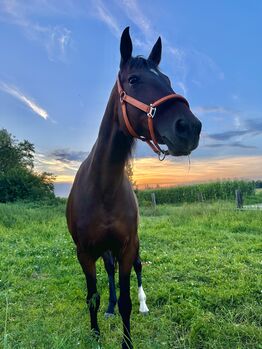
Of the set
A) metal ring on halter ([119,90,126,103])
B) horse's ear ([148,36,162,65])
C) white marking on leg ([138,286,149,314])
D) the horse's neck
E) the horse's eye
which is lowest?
white marking on leg ([138,286,149,314])

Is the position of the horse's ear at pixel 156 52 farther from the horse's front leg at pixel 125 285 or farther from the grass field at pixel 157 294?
the grass field at pixel 157 294

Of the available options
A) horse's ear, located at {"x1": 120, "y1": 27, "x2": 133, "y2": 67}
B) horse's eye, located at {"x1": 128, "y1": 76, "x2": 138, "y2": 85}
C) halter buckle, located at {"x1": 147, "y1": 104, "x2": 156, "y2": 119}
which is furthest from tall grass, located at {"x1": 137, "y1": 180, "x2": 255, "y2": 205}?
halter buckle, located at {"x1": 147, "y1": 104, "x2": 156, "y2": 119}

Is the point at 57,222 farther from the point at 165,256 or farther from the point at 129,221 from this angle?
the point at 129,221

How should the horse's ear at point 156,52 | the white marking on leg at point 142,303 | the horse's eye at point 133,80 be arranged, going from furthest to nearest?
1. the white marking on leg at point 142,303
2. the horse's ear at point 156,52
3. the horse's eye at point 133,80

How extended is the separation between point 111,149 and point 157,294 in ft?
7.78

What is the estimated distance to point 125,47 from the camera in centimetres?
276

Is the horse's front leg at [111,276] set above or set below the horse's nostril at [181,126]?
below

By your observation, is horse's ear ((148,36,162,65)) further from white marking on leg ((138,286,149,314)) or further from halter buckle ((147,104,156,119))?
white marking on leg ((138,286,149,314))

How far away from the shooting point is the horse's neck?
9.62ft

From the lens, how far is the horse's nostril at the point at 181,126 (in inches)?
85.3

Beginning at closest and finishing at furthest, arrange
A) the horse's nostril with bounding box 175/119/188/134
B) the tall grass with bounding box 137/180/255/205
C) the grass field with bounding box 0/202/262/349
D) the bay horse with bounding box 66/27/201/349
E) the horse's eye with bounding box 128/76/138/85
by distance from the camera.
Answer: the horse's nostril with bounding box 175/119/188/134 → the bay horse with bounding box 66/27/201/349 → the horse's eye with bounding box 128/76/138/85 → the grass field with bounding box 0/202/262/349 → the tall grass with bounding box 137/180/255/205

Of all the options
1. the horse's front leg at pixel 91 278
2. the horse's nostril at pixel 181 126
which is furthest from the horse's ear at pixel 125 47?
the horse's front leg at pixel 91 278

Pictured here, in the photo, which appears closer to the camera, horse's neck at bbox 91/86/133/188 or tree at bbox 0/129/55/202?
horse's neck at bbox 91/86/133/188

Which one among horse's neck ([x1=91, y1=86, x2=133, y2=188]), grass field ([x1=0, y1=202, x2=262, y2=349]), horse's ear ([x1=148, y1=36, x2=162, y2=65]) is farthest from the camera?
grass field ([x1=0, y1=202, x2=262, y2=349])
